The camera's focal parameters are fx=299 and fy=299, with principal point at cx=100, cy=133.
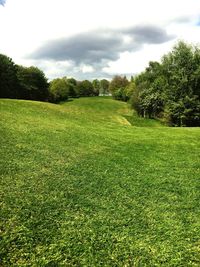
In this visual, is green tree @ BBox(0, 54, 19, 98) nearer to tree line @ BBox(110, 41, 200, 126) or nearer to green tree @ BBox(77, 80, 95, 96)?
tree line @ BBox(110, 41, 200, 126)

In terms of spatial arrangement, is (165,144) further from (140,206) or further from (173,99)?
(173,99)

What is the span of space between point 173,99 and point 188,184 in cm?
4535

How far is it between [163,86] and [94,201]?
50780 mm

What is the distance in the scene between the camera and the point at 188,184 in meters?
10.6

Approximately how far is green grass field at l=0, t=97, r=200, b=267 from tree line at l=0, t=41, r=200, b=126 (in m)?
38.8

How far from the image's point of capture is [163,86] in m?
56.7

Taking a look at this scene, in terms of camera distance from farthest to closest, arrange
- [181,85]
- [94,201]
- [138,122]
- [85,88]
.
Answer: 1. [85,88]
2. [181,85]
3. [138,122]
4. [94,201]

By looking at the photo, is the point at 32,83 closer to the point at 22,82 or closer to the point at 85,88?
the point at 22,82

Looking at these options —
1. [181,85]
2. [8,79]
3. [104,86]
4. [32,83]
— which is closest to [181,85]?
[181,85]

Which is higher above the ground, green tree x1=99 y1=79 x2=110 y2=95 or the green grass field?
green tree x1=99 y1=79 x2=110 y2=95

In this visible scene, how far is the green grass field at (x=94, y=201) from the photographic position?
6.38m

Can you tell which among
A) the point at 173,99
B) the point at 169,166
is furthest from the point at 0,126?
the point at 173,99

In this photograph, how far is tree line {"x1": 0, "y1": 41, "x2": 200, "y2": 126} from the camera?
171 ft

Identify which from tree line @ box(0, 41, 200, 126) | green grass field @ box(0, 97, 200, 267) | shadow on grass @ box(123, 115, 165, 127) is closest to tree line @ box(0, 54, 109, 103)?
tree line @ box(0, 41, 200, 126)
